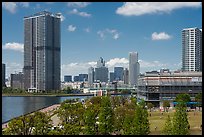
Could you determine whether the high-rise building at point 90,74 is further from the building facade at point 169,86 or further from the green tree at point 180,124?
the green tree at point 180,124

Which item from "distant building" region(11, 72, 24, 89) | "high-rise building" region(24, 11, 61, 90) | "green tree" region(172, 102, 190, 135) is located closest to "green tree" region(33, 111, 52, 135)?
"green tree" region(172, 102, 190, 135)

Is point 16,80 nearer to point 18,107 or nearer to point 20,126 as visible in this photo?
point 18,107

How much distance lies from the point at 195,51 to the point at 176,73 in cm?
1786

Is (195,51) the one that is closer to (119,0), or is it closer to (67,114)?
(67,114)

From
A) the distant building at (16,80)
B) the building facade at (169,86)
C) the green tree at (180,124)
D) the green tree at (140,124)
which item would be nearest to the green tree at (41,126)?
the green tree at (140,124)

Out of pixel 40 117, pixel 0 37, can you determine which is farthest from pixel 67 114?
pixel 0 37

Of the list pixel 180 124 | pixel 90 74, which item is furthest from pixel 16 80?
pixel 180 124

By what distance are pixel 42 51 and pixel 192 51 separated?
20677 millimetres

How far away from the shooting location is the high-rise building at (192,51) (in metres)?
38.3

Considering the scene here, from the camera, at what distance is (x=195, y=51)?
3859 centimetres

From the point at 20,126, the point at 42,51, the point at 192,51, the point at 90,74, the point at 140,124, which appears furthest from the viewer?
the point at 90,74

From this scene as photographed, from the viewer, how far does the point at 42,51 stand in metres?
46.8

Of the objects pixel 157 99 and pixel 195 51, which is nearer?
pixel 157 99

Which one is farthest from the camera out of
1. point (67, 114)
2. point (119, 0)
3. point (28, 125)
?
point (67, 114)
